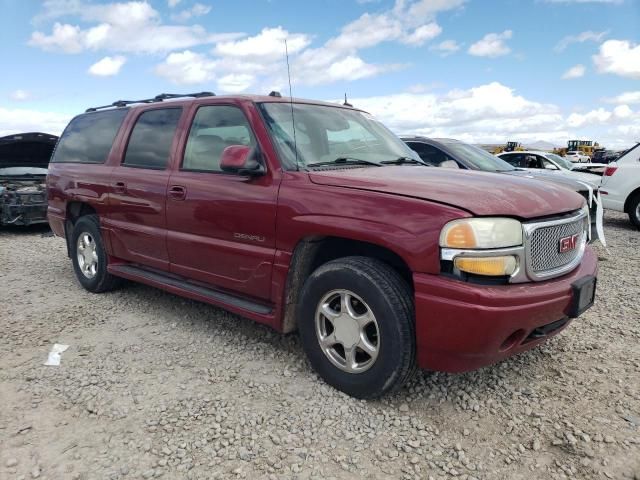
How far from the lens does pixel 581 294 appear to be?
2.79m

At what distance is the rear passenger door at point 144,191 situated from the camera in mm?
4098

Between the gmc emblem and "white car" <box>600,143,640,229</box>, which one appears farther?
"white car" <box>600,143,640,229</box>

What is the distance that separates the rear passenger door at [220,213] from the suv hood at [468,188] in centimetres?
47

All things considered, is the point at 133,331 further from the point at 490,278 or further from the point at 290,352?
the point at 490,278

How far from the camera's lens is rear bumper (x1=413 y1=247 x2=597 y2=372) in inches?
97.3

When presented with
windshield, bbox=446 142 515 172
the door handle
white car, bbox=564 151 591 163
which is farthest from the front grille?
white car, bbox=564 151 591 163

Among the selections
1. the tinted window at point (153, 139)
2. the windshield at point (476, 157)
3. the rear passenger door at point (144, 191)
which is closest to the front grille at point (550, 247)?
the rear passenger door at point (144, 191)

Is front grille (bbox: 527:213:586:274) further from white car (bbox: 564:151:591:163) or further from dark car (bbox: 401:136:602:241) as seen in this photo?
white car (bbox: 564:151:591:163)

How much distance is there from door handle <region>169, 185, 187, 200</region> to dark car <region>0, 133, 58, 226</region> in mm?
6046

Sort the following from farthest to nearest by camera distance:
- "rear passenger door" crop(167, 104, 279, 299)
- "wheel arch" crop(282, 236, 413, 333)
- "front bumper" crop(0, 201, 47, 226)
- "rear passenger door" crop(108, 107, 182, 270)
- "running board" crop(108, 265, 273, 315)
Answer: "front bumper" crop(0, 201, 47, 226), "rear passenger door" crop(108, 107, 182, 270), "running board" crop(108, 265, 273, 315), "rear passenger door" crop(167, 104, 279, 299), "wheel arch" crop(282, 236, 413, 333)

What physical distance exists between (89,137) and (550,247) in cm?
447

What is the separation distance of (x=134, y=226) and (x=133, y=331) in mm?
906

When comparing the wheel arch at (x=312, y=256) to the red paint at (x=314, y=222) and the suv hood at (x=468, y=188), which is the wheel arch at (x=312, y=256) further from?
the suv hood at (x=468, y=188)

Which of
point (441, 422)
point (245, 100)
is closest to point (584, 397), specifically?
point (441, 422)
